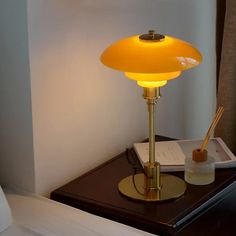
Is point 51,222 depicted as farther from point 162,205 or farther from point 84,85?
point 84,85

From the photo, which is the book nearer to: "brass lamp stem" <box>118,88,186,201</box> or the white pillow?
"brass lamp stem" <box>118,88,186,201</box>

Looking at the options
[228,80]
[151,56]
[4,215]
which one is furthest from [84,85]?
[228,80]

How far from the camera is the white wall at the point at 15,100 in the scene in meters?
1.37

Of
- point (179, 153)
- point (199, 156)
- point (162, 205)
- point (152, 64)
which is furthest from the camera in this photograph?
point (179, 153)

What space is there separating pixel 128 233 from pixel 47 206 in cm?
24

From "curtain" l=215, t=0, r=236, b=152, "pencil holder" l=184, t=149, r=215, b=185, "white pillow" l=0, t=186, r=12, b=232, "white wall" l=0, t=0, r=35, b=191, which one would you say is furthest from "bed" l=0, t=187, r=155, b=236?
"curtain" l=215, t=0, r=236, b=152

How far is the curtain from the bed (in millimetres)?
803

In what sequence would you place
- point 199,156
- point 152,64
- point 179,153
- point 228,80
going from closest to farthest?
1. point 152,64
2. point 199,156
3. point 179,153
4. point 228,80

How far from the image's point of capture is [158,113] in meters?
1.91

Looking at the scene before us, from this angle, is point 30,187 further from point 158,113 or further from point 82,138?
point 158,113

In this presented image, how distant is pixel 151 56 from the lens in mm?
1266

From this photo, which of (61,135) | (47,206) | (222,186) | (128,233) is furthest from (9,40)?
(222,186)

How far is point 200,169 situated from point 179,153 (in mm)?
173

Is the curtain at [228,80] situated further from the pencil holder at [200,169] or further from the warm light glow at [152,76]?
the warm light glow at [152,76]
